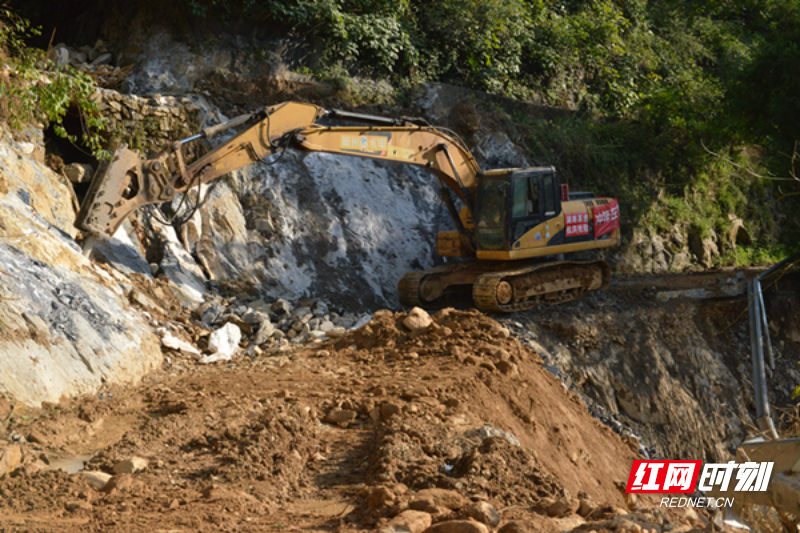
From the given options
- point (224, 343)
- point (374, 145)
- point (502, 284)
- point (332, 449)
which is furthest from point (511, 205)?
point (332, 449)

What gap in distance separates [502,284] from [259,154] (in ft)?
14.5

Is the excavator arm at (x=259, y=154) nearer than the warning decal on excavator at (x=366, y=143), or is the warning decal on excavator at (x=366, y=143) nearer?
the excavator arm at (x=259, y=154)

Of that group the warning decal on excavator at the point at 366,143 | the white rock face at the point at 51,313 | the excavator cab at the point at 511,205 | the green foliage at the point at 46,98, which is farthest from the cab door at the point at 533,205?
the green foliage at the point at 46,98

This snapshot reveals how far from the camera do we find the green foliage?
30.7 ft

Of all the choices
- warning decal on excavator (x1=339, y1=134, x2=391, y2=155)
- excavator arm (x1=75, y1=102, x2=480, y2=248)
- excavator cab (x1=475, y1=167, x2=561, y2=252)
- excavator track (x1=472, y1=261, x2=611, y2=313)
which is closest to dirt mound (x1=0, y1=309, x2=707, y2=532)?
excavator arm (x1=75, y1=102, x2=480, y2=248)

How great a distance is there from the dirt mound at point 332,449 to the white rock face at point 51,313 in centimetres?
28

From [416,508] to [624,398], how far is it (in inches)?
311

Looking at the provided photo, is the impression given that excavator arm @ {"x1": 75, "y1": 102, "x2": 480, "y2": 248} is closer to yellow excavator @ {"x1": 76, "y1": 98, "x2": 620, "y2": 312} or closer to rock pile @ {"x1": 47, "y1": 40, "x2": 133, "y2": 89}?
yellow excavator @ {"x1": 76, "y1": 98, "x2": 620, "y2": 312}

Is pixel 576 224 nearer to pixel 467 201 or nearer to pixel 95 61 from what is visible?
pixel 467 201

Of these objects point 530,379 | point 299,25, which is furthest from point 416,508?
point 299,25

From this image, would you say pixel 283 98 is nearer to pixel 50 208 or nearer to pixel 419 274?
pixel 419 274

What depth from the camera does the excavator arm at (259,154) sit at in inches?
307

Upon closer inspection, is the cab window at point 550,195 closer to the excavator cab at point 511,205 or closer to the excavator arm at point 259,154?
the excavator cab at point 511,205

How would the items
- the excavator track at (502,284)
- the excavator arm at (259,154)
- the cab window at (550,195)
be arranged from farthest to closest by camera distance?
the cab window at (550,195), the excavator track at (502,284), the excavator arm at (259,154)
